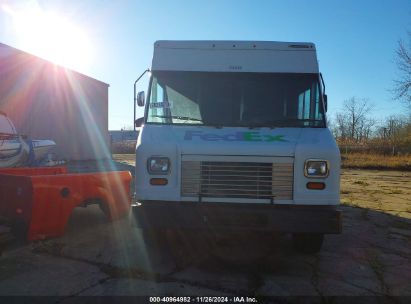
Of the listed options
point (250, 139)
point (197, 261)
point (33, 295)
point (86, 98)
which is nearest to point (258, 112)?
point (250, 139)

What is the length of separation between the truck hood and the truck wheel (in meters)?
1.30

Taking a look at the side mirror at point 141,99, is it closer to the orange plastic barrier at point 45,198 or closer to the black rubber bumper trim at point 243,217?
the orange plastic barrier at point 45,198

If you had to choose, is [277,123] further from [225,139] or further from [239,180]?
[239,180]

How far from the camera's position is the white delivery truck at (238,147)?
202 inches

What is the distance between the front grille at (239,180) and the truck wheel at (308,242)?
2.98 ft

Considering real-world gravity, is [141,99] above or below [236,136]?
above

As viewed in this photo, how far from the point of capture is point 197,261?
5.49m

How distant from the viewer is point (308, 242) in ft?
19.3

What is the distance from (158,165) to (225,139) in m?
0.88

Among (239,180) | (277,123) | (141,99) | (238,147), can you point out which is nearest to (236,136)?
(238,147)

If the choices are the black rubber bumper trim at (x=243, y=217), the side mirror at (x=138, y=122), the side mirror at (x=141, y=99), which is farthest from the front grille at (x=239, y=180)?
the side mirror at (x=138, y=122)

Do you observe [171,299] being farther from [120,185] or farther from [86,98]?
[86,98]

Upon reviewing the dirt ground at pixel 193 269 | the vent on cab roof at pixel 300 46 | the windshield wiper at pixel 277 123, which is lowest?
the dirt ground at pixel 193 269

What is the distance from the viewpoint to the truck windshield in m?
6.05
